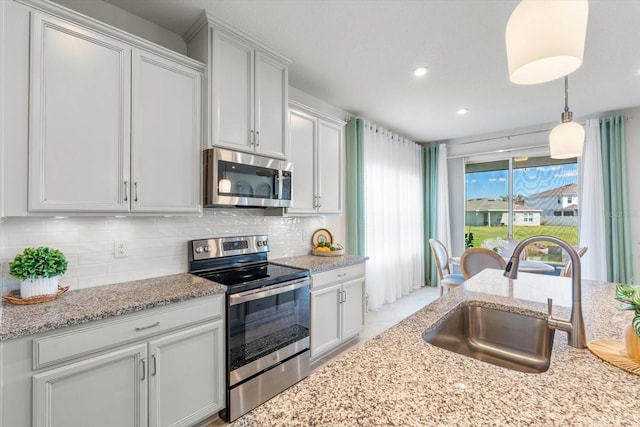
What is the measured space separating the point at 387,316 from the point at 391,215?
151cm

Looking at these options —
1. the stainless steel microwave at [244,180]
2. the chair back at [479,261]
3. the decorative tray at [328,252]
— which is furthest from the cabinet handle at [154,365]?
the chair back at [479,261]

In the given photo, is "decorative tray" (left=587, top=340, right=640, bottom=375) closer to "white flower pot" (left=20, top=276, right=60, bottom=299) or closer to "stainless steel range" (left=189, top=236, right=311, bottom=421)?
"stainless steel range" (left=189, top=236, right=311, bottom=421)

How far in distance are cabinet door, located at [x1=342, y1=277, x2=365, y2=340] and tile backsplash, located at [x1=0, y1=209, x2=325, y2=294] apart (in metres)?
1.14

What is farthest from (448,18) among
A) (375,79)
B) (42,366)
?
(42,366)

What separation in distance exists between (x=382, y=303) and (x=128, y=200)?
3.53m

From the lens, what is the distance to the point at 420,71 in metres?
2.75

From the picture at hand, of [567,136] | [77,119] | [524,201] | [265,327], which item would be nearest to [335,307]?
[265,327]

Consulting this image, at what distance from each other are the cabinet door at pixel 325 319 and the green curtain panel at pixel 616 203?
12.3ft

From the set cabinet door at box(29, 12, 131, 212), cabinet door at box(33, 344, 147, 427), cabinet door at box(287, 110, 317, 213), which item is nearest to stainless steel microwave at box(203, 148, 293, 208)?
cabinet door at box(287, 110, 317, 213)

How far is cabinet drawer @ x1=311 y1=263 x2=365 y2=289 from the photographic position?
250 centimetres

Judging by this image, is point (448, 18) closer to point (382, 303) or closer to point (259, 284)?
point (259, 284)

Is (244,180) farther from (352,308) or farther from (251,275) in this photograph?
(352,308)

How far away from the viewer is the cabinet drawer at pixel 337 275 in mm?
2496

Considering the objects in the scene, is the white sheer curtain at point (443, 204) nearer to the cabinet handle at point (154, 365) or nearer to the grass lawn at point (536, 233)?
the grass lawn at point (536, 233)
